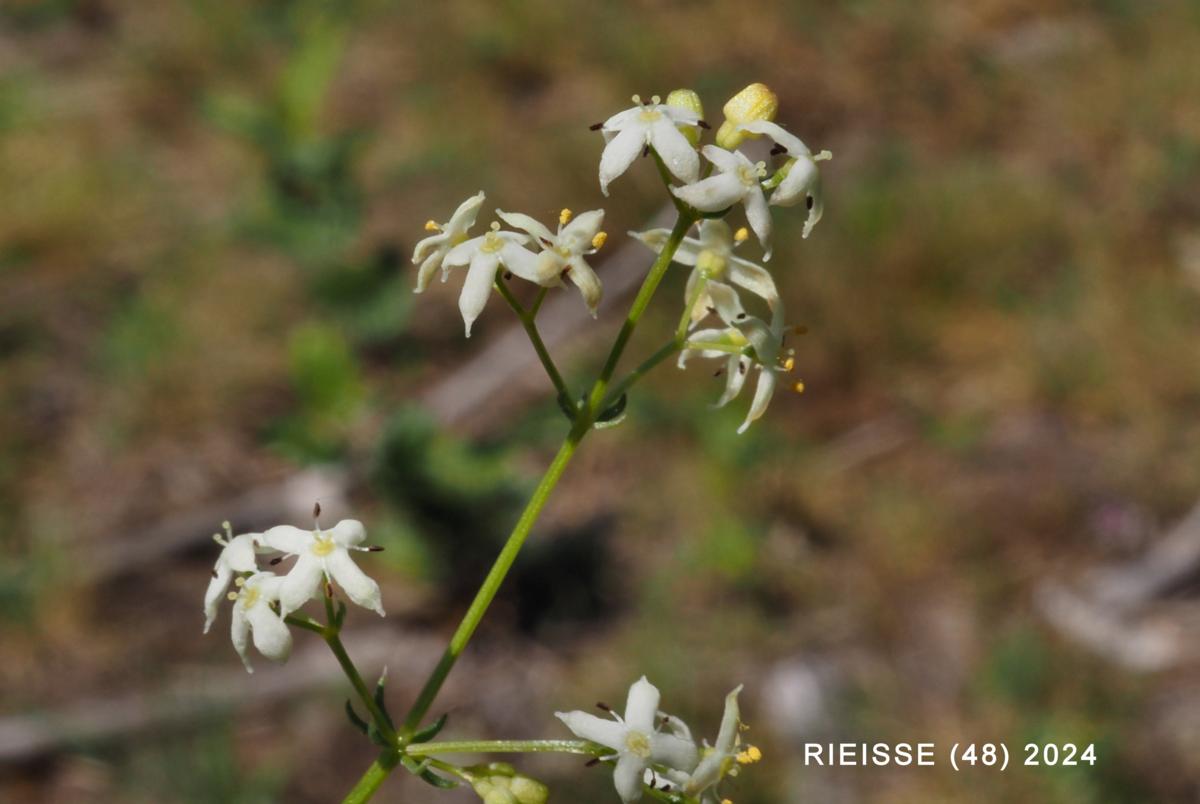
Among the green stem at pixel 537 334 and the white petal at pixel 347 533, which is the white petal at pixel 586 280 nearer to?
the green stem at pixel 537 334

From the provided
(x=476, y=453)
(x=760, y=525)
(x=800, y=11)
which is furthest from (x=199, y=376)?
(x=800, y=11)

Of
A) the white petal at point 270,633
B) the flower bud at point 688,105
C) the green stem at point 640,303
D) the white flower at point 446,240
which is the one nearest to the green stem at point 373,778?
the white petal at point 270,633

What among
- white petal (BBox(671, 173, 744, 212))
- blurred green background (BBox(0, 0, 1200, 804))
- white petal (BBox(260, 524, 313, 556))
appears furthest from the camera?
blurred green background (BBox(0, 0, 1200, 804))

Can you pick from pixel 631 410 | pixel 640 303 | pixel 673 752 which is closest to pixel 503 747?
pixel 673 752

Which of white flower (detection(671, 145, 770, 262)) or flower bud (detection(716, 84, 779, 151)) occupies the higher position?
flower bud (detection(716, 84, 779, 151))

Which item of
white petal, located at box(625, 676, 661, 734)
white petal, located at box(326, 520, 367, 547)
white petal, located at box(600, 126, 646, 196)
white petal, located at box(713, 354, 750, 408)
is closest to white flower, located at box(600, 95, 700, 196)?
white petal, located at box(600, 126, 646, 196)

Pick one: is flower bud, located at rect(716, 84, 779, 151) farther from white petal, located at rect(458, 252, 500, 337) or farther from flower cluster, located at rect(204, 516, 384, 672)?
flower cluster, located at rect(204, 516, 384, 672)
